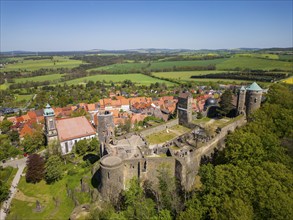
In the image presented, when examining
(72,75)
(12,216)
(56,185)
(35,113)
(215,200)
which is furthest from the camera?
(72,75)

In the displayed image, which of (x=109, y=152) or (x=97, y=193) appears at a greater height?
(x=109, y=152)

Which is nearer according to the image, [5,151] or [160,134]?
[160,134]

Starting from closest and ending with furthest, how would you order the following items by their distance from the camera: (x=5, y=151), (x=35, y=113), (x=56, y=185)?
(x=56, y=185)
(x=5, y=151)
(x=35, y=113)

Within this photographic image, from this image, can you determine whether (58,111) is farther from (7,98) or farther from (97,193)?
(97,193)

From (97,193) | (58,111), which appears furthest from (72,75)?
(97,193)

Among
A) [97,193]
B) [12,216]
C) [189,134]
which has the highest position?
[189,134]

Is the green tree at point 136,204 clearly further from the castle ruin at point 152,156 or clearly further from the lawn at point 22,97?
the lawn at point 22,97

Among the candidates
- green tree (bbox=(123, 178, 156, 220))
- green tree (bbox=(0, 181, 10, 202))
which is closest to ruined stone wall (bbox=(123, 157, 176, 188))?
green tree (bbox=(123, 178, 156, 220))
